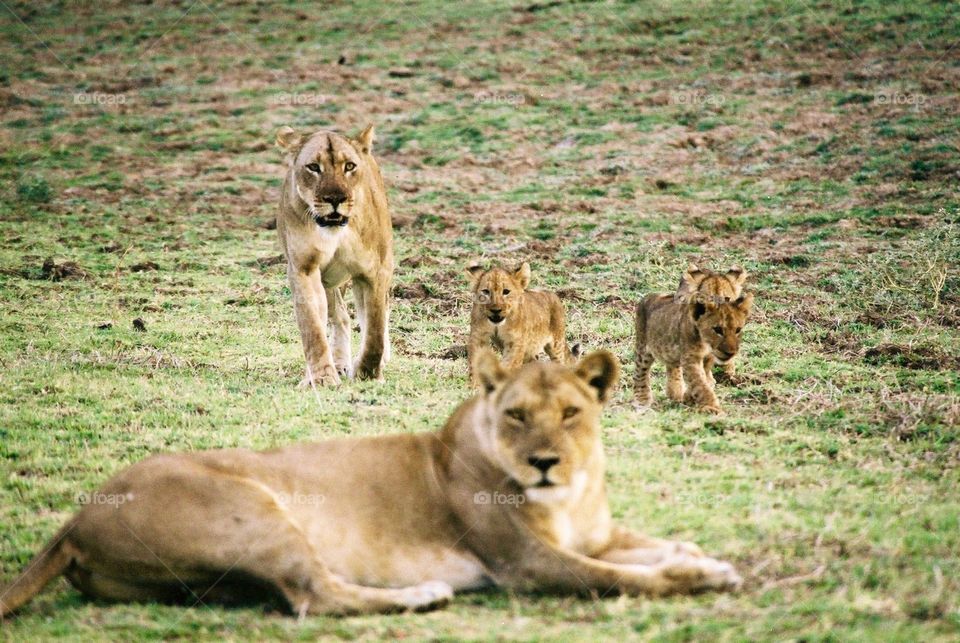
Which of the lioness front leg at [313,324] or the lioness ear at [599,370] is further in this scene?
the lioness front leg at [313,324]

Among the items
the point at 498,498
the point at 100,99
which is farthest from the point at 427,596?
the point at 100,99

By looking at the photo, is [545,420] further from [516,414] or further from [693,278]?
[693,278]

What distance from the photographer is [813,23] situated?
79.7 ft

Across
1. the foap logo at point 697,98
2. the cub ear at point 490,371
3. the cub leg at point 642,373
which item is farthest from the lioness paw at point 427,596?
the foap logo at point 697,98

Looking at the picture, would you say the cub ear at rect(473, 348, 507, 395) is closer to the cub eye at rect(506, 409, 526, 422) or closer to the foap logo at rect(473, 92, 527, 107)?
the cub eye at rect(506, 409, 526, 422)

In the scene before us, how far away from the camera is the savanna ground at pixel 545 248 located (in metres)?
5.17

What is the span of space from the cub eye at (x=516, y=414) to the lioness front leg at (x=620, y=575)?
502mm

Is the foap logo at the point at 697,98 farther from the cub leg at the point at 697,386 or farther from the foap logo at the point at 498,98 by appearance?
the cub leg at the point at 697,386

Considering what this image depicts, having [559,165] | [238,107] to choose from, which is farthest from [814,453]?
[238,107]

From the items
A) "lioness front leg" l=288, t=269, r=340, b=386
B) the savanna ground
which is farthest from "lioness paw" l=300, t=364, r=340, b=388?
the savanna ground

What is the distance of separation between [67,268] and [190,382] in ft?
18.5

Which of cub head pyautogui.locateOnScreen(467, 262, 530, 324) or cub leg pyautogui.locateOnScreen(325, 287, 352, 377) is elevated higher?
cub head pyautogui.locateOnScreen(467, 262, 530, 324)

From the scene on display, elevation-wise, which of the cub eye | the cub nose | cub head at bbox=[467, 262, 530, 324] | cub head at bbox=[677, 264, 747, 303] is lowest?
cub head at bbox=[467, 262, 530, 324]

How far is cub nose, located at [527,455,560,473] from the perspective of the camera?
4.55 metres
